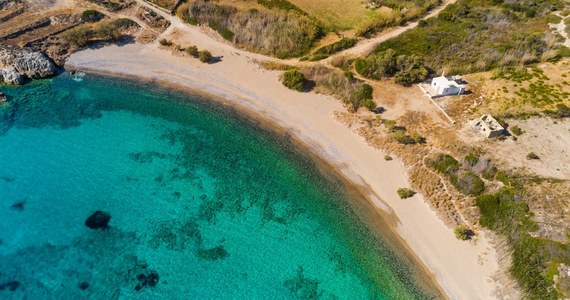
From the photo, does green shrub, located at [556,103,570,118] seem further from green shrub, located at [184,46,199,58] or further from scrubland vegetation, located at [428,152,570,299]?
green shrub, located at [184,46,199,58]

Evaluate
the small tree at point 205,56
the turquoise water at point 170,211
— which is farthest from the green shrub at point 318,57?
the turquoise water at point 170,211

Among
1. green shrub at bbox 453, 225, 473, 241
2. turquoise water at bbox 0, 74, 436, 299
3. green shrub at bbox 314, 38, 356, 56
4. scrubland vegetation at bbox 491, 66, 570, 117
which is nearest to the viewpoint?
turquoise water at bbox 0, 74, 436, 299

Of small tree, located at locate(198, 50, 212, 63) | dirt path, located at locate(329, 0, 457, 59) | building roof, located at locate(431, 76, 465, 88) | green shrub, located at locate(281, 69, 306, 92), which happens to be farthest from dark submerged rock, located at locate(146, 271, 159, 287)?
building roof, located at locate(431, 76, 465, 88)

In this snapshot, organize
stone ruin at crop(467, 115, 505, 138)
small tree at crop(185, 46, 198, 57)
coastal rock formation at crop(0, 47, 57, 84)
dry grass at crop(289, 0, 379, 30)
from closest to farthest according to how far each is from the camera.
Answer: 1. stone ruin at crop(467, 115, 505, 138)
2. coastal rock formation at crop(0, 47, 57, 84)
3. small tree at crop(185, 46, 198, 57)
4. dry grass at crop(289, 0, 379, 30)

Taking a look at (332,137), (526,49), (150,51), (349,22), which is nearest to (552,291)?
(332,137)

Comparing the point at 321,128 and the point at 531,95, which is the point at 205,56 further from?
the point at 531,95

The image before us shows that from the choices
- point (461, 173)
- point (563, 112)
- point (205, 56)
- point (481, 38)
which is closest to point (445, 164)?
point (461, 173)

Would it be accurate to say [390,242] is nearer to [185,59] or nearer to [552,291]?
[552,291]
